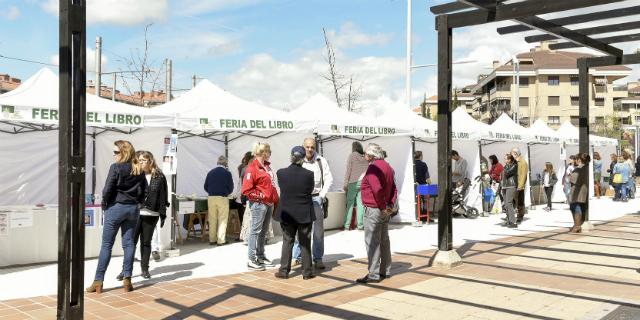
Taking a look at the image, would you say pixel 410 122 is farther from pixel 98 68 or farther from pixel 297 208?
pixel 98 68

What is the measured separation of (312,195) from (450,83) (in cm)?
245

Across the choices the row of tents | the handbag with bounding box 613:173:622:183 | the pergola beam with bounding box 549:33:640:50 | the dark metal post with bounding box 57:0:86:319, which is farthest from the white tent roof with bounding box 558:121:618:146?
the dark metal post with bounding box 57:0:86:319

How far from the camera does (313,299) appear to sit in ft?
19.6

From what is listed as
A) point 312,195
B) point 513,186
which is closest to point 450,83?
point 312,195

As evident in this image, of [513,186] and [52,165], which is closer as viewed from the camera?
[52,165]

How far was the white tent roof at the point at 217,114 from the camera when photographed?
9133mm

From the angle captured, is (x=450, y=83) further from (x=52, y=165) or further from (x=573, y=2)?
(x=52, y=165)

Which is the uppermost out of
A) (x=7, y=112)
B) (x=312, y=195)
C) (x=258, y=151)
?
(x=7, y=112)

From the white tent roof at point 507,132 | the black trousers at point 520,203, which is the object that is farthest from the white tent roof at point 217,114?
the white tent roof at point 507,132

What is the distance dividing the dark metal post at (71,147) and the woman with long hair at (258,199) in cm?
331

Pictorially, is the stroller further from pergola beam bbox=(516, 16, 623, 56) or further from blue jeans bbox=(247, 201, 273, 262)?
blue jeans bbox=(247, 201, 273, 262)

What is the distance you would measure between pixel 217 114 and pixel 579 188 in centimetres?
712

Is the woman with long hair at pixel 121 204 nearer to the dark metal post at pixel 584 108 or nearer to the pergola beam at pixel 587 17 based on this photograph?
the pergola beam at pixel 587 17

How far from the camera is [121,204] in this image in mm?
6129
